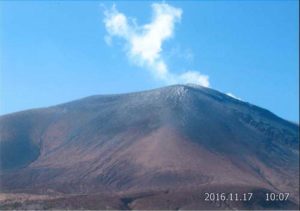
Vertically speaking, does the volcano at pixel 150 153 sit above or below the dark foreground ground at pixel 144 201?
above

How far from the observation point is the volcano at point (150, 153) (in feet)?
227

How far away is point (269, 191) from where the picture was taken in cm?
7475

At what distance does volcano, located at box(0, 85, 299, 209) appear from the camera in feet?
227

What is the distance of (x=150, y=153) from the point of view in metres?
86.1

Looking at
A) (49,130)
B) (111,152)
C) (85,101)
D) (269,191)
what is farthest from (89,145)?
(269,191)
